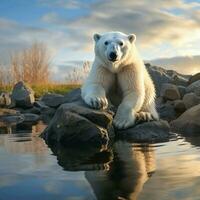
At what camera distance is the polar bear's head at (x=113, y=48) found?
7.01 metres

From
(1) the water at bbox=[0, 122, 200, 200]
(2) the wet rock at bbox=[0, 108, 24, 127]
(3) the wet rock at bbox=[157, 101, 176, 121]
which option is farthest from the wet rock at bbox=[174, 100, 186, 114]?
(1) the water at bbox=[0, 122, 200, 200]

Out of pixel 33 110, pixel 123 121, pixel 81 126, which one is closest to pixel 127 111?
pixel 123 121

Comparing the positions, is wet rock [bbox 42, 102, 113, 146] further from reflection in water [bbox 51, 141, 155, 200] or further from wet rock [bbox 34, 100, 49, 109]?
wet rock [bbox 34, 100, 49, 109]

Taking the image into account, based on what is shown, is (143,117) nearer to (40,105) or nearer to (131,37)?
(131,37)

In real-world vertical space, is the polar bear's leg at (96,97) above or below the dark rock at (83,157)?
above

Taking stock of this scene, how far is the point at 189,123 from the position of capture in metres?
8.52

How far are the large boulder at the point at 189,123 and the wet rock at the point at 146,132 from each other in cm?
73

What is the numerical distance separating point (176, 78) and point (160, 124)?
35.7 ft

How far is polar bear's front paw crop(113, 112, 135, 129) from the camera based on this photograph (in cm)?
737

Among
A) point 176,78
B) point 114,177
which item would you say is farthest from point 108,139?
point 176,78

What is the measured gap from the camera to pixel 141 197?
11.3 feet

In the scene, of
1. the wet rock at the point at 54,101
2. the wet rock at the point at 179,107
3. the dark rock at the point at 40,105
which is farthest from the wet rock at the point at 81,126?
the dark rock at the point at 40,105

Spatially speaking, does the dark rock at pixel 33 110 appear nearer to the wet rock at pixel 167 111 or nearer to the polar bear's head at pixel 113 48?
the wet rock at pixel 167 111

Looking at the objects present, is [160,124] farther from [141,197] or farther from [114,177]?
[141,197]
